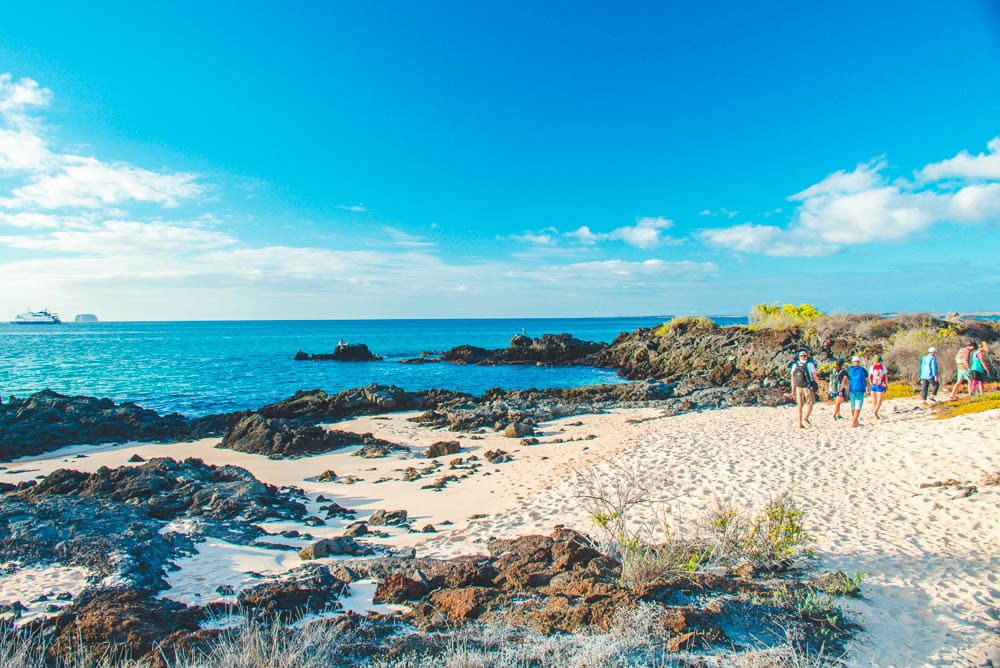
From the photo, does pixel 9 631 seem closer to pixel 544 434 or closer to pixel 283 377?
pixel 544 434

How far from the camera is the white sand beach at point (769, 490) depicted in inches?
211

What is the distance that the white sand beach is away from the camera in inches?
211

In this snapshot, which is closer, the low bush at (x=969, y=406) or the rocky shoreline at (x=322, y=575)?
the rocky shoreline at (x=322, y=575)

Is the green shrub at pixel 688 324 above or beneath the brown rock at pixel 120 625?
above

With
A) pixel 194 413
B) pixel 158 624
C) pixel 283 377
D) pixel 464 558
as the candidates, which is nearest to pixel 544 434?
pixel 464 558

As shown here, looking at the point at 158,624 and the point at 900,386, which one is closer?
the point at 158,624

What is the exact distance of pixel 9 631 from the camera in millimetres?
4770

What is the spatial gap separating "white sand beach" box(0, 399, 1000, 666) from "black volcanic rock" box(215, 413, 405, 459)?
Answer: 1.95 feet

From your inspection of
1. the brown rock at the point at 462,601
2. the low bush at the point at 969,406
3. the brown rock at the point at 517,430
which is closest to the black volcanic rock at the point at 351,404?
the brown rock at the point at 517,430

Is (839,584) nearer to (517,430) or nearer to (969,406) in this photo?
(517,430)

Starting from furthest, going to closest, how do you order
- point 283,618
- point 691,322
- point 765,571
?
point 691,322 → point 765,571 → point 283,618

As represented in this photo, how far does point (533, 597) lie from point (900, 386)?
20158 millimetres

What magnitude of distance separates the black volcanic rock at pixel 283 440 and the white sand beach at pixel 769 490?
0.60 m

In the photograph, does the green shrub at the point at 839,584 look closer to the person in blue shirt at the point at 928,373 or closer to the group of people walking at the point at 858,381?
the group of people walking at the point at 858,381
